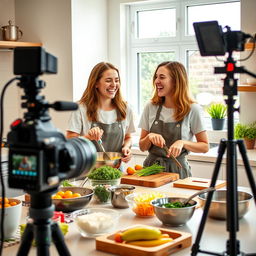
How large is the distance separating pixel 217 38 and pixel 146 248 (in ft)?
2.54

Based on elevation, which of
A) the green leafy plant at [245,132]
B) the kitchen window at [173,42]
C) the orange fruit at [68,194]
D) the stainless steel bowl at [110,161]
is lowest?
the orange fruit at [68,194]

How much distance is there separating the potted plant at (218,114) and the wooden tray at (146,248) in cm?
269

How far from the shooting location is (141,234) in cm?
176

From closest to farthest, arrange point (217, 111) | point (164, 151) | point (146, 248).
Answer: point (146, 248), point (164, 151), point (217, 111)

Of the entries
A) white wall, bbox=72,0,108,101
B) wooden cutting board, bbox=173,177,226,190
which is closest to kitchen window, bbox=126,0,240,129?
white wall, bbox=72,0,108,101

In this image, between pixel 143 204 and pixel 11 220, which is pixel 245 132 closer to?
pixel 143 204

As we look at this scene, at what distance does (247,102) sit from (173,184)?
1.72 metres

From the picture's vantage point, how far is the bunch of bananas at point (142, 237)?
5.74 ft

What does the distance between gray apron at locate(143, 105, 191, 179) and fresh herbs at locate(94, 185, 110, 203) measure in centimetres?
98

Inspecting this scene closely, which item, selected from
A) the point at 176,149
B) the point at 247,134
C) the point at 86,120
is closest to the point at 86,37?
the point at 86,120

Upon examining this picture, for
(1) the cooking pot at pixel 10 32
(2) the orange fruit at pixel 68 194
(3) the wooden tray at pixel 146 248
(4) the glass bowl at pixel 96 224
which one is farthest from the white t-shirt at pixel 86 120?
(3) the wooden tray at pixel 146 248


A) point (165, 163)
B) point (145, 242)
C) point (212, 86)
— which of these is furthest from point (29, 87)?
point (212, 86)

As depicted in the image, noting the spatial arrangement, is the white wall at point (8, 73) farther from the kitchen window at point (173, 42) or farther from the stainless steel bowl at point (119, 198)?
the stainless steel bowl at point (119, 198)

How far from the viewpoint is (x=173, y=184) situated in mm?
2795
